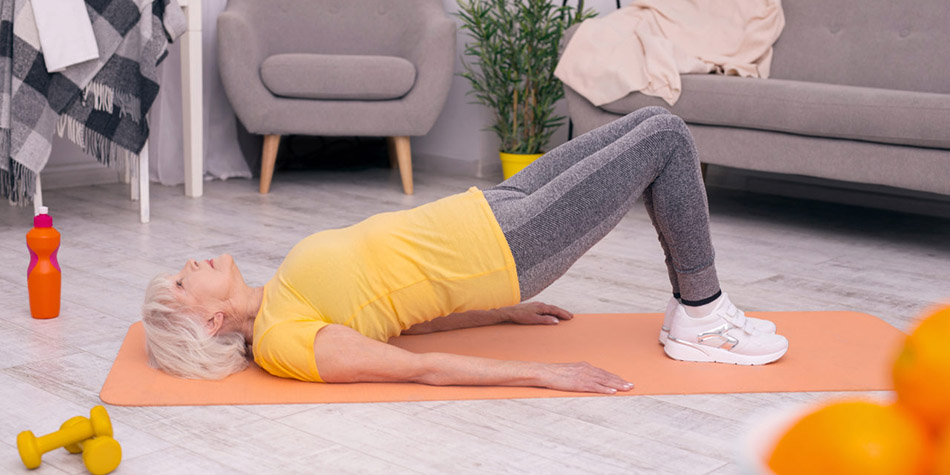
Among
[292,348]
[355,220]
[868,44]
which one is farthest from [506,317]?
[868,44]

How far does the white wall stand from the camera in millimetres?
4219

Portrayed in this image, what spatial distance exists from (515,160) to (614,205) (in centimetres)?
232

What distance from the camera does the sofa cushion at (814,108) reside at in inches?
106

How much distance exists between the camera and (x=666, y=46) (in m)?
3.35

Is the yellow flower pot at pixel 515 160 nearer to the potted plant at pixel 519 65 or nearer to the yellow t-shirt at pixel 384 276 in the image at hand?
the potted plant at pixel 519 65

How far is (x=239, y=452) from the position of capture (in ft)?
4.32

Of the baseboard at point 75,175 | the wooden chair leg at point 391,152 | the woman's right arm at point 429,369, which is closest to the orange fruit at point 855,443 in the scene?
the woman's right arm at point 429,369

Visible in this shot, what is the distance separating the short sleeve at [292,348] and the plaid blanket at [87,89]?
60.7 inches

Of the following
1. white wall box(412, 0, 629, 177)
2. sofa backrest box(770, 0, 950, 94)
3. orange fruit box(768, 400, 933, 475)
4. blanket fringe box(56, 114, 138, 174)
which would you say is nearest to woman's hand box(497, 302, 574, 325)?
blanket fringe box(56, 114, 138, 174)

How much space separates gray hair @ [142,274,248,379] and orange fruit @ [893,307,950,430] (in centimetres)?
134

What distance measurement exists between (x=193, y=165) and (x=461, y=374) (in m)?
2.27

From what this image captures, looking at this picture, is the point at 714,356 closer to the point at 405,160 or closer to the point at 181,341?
the point at 181,341

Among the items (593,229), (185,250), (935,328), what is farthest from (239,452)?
(185,250)

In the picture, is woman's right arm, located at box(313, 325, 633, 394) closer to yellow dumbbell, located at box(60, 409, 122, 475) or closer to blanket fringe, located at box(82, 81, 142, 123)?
yellow dumbbell, located at box(60, 409, 122, 475)
